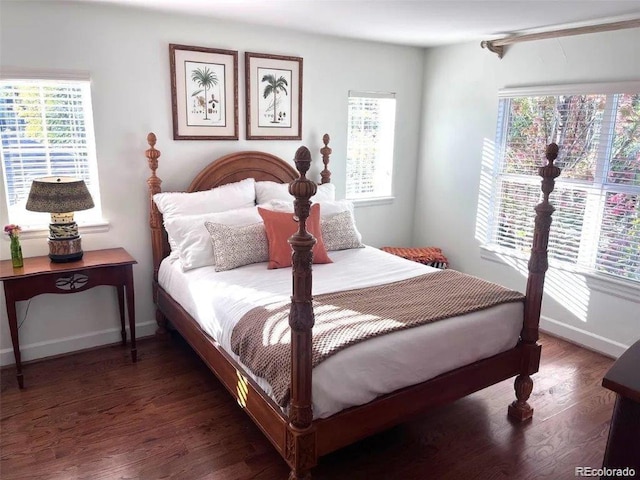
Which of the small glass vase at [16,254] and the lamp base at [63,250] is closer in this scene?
the small glass vase at [16,254]

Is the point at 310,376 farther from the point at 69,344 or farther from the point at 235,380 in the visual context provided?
the point at 69,344

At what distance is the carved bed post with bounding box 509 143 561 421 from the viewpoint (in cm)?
248

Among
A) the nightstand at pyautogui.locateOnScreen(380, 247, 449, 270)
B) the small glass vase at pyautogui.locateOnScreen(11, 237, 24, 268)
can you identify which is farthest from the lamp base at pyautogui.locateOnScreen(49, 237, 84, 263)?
the nightstand at pyautogui.locateOnScreen(380, 247, 449, 270)

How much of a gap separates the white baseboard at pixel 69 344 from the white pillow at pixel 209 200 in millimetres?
952

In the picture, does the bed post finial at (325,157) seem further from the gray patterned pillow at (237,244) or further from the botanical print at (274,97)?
the gray patterned pillow at (237,244)

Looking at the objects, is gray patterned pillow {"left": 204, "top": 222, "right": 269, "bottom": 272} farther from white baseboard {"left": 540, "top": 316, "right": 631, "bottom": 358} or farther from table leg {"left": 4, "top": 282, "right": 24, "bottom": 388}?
white baseboard {"left": 540, "top": 316, "right": 631, "bottom": 358}

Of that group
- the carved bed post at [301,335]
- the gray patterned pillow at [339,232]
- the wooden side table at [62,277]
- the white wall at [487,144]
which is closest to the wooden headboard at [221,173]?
the wooden side table at [62,277]

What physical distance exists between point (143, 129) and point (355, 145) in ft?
6.38

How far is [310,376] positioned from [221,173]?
86.9 inches

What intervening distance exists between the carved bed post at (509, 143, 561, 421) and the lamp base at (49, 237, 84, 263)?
2.75 meters

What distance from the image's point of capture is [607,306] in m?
3.43

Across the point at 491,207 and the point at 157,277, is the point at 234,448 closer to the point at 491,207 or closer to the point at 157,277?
the point at 157,277

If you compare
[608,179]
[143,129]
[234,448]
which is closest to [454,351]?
[234,448]

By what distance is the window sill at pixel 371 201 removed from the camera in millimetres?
4535
